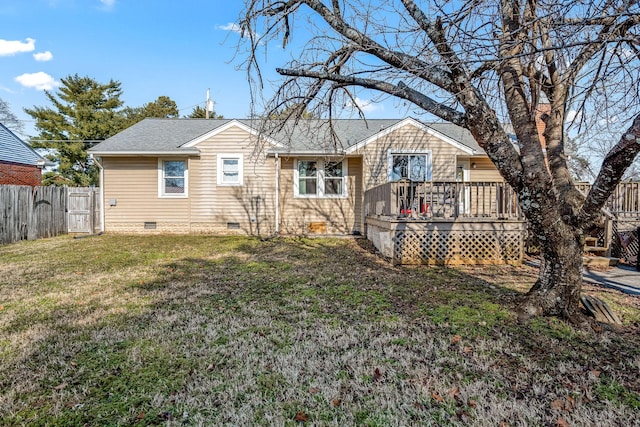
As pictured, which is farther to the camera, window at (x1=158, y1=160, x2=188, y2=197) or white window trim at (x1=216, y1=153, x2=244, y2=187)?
window at (x1=158, y1=160, x2=188, y2=197)

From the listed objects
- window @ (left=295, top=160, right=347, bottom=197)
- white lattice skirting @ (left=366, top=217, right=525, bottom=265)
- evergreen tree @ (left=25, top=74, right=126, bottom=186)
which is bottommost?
white lattice skirting @ (left=366, top=217, right=525, bottom=265)

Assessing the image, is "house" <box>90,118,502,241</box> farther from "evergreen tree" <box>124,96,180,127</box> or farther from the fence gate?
→ "evergreen tree" <box>124,96,180,127</box>

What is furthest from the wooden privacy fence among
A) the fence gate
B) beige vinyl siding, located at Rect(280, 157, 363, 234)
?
beige vinyl siding, located at Rect(280, 157, 363, 234)

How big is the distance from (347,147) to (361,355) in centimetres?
952

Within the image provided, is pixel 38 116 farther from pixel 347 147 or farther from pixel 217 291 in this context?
pixel 217 291

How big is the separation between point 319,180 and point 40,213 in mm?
9989

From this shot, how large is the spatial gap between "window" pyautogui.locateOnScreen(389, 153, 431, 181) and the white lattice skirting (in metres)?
4.37

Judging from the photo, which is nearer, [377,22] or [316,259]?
[377,22]

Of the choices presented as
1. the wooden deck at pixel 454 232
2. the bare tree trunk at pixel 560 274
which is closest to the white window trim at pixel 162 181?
the wooden deck at pixel 454 232

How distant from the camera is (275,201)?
1251cm

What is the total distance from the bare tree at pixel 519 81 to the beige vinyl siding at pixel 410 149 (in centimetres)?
699

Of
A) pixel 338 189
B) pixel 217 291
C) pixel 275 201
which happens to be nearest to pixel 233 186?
pixel 275 201

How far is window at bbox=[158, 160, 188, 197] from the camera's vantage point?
12539 millimetres

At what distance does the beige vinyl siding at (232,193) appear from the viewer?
12.4m
